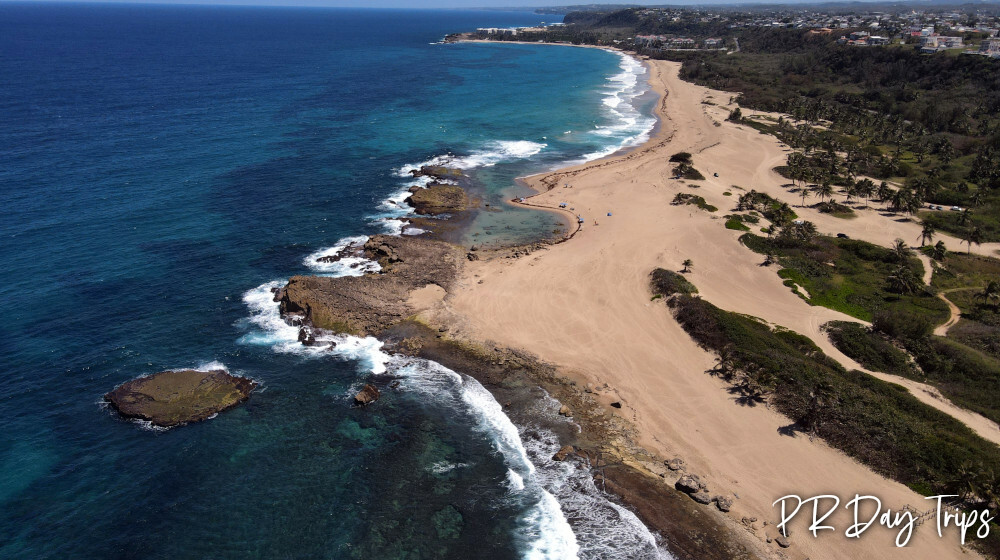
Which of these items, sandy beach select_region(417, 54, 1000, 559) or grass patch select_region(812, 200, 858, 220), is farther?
grass patch select_region(812, 200, 858, 220)

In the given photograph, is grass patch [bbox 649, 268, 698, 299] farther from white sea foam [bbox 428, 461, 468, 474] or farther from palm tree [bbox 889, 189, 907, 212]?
palm tree [bbox 889, 189, 907, 212]

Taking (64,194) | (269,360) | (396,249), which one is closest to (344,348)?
(269,360)

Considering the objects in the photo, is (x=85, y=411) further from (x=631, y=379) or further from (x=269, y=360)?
(x=631, y=379)

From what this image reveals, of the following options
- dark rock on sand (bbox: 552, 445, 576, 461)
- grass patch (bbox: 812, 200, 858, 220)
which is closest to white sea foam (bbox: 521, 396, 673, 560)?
dark rock on sand (bbox: 552, 445, 576, 461)

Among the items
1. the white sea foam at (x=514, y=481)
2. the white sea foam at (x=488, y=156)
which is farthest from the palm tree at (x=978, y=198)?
the white sea foam at (x=514, y=481)

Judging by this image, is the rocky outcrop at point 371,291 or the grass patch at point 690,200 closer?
the rocky outcrop at point 371,291

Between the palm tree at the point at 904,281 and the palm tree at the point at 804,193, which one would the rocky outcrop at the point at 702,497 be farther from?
the palm tree at the point at 804,193
